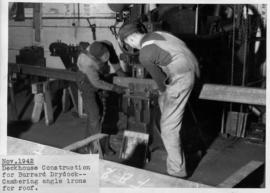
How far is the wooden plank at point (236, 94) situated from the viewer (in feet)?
4.12

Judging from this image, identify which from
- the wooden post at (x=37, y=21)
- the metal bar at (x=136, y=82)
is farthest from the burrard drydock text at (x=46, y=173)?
the wooden post at (x=37, y=21)

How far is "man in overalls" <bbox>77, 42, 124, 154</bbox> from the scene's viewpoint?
5.73 ft

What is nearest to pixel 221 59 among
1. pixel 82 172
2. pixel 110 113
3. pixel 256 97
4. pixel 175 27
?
pixel 175 27

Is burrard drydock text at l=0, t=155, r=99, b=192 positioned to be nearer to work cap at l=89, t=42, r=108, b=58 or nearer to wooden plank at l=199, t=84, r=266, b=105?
wooden plank at l=199, t=84, r=266, b=105

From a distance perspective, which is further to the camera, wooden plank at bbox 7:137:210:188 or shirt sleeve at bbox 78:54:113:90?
shirt sleeve at bbox 78:54:113:90

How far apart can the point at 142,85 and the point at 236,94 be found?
43 centimetres

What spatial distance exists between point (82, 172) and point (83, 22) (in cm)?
131

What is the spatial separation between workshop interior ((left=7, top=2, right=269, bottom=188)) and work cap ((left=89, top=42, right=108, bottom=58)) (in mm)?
82

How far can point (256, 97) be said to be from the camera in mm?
1260

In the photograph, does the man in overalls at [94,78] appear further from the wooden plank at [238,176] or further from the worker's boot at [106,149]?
the wooden plank at [238,176]

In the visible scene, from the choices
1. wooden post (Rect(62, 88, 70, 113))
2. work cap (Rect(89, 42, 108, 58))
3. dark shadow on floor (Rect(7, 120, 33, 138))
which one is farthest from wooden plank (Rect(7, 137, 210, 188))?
wooden post (Rect(62, 88, 70, 113))

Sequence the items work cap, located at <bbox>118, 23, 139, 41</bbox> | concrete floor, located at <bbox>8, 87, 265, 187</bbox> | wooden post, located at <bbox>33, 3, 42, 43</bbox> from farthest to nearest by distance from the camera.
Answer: wooden post, located at <bbox>33, 3, 42, 43</bbox> → concrete floor, located at <bbox>8, 87, 265, 187</bbox> → work cap, located at <bbox>118, 23, 139, 41</bbox>

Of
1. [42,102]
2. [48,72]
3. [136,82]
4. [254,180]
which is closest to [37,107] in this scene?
[42,102]

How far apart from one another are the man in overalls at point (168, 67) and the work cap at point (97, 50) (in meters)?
0.36
